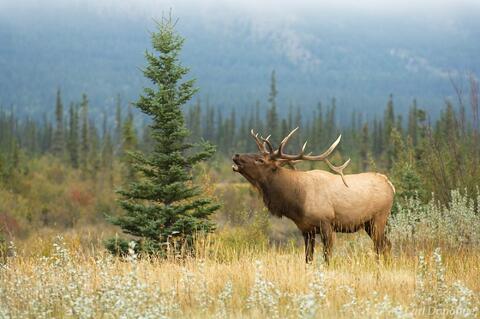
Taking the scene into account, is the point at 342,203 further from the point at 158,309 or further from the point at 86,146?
the point at 86,146

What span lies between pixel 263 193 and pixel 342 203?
3.87 feet

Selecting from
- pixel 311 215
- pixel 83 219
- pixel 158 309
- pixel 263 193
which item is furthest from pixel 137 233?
pixel 83 219

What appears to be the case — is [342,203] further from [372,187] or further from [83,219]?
[83,219]

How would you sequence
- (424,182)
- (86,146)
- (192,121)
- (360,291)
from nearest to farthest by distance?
1. (360,291)
2. (424,182)
3. (86,146)
4. (192,121)

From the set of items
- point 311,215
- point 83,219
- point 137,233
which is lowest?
point 83,219

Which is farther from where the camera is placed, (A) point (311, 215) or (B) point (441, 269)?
(A) point (311, 215)

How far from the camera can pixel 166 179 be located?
1253cm

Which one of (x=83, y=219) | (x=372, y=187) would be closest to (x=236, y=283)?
(x=372, y=187)

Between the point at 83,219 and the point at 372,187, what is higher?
the point at 372,187

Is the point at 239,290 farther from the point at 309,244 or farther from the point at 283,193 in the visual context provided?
the point at 283,193

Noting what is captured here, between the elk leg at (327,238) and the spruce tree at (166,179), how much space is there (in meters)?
2.67

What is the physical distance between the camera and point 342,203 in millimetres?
10109

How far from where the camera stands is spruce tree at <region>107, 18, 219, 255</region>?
1212 centimetres

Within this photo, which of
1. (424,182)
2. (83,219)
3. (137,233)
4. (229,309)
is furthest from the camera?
(83,219)
